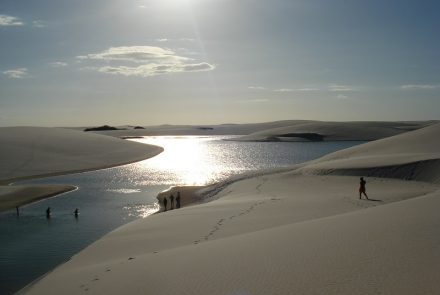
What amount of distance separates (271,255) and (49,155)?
57737 millimetres

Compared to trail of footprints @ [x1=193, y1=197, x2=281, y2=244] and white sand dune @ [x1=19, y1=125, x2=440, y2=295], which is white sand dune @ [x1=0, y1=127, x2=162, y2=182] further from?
white sand dune @ [x1=19, y1=125, x2=440, y2=295]

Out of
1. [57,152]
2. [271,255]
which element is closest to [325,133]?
[57,152]

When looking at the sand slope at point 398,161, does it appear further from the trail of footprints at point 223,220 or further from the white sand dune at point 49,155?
the white sand dune at point 49,155

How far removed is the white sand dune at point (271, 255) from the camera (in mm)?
8281

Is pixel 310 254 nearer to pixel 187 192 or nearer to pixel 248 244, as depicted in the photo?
pixel 248 244

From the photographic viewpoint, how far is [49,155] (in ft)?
206

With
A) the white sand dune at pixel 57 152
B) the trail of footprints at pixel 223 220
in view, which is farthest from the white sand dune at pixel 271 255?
the white sand dune at pixel 57 152

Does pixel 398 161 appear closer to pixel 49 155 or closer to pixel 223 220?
pixel 223 220

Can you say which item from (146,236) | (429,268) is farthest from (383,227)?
Result: (146,236)

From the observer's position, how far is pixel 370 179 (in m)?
28.1

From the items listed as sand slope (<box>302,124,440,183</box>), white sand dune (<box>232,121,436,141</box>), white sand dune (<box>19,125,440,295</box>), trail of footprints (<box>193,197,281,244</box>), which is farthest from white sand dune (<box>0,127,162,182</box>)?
white sand dune (<box>232,121,436,141</box>)

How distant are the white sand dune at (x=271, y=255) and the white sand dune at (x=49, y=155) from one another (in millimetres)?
18673

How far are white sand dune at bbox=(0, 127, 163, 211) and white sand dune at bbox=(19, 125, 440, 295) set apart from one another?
18673 millimetres

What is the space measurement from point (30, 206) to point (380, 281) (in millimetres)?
28063
